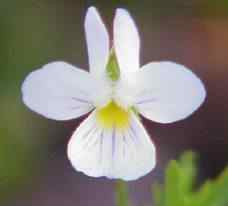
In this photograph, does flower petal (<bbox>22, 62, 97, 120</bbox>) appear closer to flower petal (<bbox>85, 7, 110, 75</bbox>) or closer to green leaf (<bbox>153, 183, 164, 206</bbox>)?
flower petal (<bbox>85, 7, 110, 75</bbox>)

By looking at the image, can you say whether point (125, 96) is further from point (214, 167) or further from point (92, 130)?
point (214, 167)

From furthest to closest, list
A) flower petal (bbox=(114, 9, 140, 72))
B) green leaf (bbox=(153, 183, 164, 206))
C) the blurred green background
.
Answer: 1. the blurred green background
2. green leaf (bbox=(153, 183, 164, 206))
3. flower petal (bbox=(114, 9, 140, 72))

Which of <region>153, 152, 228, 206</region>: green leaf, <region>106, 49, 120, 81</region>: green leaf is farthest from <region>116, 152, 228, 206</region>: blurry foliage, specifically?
<region>106, 49, 120, 81</region>: green leaf

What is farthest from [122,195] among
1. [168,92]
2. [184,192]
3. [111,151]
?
[184,192]

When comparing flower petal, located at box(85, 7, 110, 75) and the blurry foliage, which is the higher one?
flower petal, located at box(85, 7, 110, 75)

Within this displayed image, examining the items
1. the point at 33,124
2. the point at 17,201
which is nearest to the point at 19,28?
the point at 33,124

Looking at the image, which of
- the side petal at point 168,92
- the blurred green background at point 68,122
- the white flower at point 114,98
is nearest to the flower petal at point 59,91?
the white flower at point 114,98
